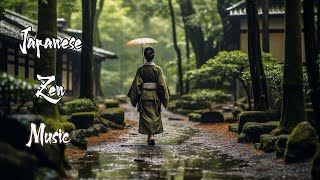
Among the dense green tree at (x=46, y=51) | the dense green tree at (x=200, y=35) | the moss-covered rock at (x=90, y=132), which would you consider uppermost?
the dense green tree at (x=200, y=35)

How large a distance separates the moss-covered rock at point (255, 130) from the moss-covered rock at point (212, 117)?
853 cm

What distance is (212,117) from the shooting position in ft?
73.9

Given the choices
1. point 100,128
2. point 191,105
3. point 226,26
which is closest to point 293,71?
point 100,128

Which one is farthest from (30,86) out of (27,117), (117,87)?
(117,87)

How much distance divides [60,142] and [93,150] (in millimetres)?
3876

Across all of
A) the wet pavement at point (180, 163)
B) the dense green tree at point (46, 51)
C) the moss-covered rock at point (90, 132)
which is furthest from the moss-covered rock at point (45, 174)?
the moss-covered rock at point (90, 132)

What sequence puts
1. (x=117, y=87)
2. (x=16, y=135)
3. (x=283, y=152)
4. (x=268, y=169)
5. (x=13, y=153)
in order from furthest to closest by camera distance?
(x=117, y=87), (x=283, y=152), (x=268, y=169), (x=16, y=135), (x=13, y=153)

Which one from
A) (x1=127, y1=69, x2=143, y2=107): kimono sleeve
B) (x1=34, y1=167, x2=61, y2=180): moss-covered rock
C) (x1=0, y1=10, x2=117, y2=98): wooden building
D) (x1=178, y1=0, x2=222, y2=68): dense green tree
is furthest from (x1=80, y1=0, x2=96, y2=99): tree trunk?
(x1=178, y1=0, x2=222, y2=68): dense green tree

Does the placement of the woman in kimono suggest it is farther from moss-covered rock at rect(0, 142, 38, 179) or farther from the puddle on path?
moss-covered rock at rect(0, 142, 38, 179)

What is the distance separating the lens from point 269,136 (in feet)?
37.2

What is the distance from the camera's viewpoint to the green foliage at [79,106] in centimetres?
1844

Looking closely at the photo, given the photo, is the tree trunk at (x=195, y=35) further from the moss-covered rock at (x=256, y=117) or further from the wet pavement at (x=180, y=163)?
the wet pavement at (x=180, y=163)

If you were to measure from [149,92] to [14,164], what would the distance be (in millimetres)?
8389

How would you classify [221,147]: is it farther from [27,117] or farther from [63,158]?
[27,117]
